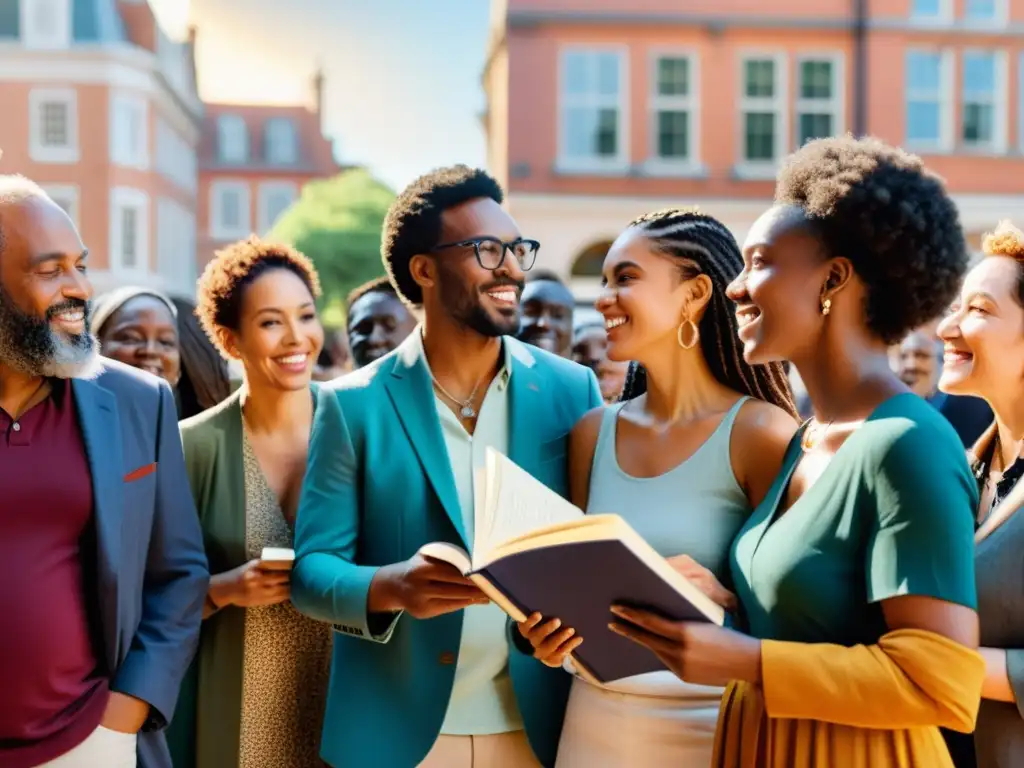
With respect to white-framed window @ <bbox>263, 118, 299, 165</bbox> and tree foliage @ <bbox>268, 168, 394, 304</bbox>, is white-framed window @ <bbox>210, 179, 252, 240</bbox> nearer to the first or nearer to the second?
white-framed window @ <bbox>263, 118, 299, 165</bbox>

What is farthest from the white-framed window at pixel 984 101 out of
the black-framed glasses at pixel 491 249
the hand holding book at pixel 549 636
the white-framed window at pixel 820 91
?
the hand holding book at pixel 549 636

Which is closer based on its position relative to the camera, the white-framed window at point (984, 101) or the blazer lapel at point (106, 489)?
the blazer lapel at point (106, 489)

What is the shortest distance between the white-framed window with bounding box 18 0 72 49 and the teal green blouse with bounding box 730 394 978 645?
119 feet

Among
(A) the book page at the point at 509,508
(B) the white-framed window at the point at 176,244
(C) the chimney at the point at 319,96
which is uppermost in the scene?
(C) the chimney at the point at 319,96

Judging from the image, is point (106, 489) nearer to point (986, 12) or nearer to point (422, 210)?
point (422, 210)

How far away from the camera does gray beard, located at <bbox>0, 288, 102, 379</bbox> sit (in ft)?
9.34

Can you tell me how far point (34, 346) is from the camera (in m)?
2.85

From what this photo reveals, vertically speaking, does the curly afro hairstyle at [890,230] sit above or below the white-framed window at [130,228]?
below

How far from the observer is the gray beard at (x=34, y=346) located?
2.85 metres

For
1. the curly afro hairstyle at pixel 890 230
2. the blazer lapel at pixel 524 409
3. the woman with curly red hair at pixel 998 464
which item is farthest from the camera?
the blazer lapel at pixel 524 409

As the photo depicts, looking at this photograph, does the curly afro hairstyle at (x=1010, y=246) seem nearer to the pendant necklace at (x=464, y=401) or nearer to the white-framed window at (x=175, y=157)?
Result: the pendant necklace at (x=464, y=401)

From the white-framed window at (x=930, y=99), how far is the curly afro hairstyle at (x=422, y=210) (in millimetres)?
19511

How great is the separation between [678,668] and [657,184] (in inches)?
762

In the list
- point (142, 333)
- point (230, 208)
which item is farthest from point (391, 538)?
point (230, 208)
